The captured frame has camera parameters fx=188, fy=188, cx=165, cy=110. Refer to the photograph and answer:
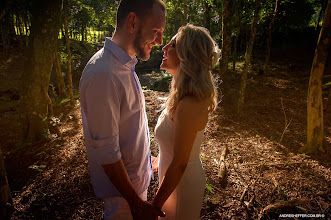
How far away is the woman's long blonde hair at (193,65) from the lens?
187cm

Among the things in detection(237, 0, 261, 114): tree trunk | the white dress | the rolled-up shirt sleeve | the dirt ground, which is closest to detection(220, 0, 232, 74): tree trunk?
detection(237, 0, 261, 114): tree trunk

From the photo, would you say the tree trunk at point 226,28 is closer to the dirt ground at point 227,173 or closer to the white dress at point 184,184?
the dirt ground at point 227,173

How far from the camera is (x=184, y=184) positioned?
2.05m

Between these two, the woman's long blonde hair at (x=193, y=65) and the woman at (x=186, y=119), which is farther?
the woman's long blonde hair at (x=193, y=65)

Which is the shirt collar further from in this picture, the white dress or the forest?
the forest

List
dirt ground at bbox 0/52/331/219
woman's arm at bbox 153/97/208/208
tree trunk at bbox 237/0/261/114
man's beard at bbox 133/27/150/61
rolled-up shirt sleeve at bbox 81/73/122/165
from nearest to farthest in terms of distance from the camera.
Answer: rolled-up shirt sleeve at bbox 81/73/122/165 < woman's arm at bbox 153/97/208/208 < man's beard at bbox 133/27/150/61 < dirt ground at bbox 0/52/331/219 < tree trunk at bbox 237/0/261/114

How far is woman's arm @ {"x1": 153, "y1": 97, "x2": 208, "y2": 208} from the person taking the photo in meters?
1.69

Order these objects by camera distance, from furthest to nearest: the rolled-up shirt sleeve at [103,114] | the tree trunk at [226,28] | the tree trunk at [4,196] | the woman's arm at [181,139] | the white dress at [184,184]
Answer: the tree trunk at [226,28] < the tree trunk at [4,196] < the white dress at [184,184] < the woman's arm at [181,139] < the rolled-up shirt sleeve at [103,114]

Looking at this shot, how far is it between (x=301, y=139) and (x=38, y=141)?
829cm

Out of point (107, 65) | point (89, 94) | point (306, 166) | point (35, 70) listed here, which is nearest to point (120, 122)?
point (89, 94)

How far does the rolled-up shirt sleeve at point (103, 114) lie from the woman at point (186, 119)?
1.85 ft

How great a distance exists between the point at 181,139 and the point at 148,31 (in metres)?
1.07

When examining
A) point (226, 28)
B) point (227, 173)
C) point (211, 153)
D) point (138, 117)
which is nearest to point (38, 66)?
point (138, 117)

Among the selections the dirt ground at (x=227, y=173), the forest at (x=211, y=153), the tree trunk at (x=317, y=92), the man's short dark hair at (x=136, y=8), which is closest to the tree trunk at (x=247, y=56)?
the forest at (x=211, y=153)
